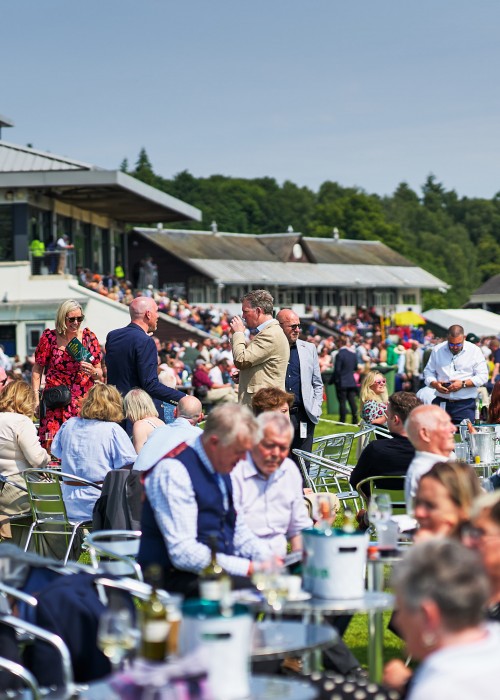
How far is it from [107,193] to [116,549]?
33982 mm

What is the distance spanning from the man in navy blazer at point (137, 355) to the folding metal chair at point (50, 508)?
127 centimetres

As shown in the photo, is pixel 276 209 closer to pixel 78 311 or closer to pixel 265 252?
pixel 265 252

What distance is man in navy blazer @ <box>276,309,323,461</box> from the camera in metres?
10.4

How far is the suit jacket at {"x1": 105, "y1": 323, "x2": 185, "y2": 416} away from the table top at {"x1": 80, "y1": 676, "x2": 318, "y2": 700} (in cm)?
584

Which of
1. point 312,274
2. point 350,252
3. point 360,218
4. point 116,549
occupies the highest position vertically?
point 360,218

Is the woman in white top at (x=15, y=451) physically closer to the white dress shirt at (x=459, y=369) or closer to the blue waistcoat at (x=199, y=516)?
the blue waistcoat at (x=199, y=516)

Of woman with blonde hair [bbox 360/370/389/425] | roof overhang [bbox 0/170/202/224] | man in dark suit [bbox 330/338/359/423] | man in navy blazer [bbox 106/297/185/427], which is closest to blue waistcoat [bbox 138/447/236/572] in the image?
man in navy blazer [bbox 106/297/185/427]

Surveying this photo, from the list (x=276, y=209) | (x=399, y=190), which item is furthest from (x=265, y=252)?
(x=399, y=190)

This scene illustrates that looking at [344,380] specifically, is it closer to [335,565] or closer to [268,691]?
[335,565]

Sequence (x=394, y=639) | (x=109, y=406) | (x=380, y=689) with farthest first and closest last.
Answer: (x=109, y=406), (x=394, y=639), (x=380, y=689)

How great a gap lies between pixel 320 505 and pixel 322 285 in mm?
70793

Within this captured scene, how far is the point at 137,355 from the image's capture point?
368 inches

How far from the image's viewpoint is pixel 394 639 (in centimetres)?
695

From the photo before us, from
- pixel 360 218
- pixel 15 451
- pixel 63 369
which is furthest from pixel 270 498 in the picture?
pixel 360 218
